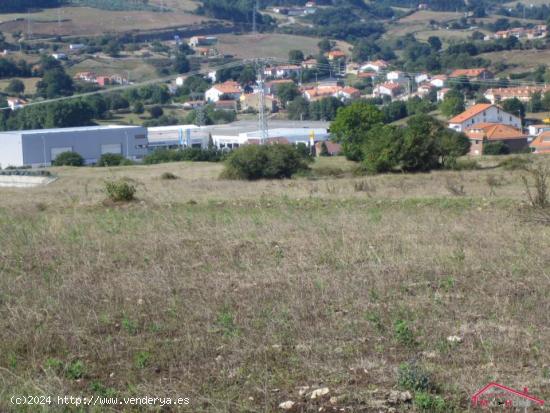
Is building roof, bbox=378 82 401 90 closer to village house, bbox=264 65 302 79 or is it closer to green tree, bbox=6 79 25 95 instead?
village house, bbox=264 65 302 79

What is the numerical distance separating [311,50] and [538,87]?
48.0 m

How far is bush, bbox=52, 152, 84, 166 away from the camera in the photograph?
124 ft

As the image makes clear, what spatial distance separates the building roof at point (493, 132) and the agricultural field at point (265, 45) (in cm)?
5362

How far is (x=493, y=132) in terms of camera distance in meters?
42.4

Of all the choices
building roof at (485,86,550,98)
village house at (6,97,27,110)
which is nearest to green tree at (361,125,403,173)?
building roof at (485,86,550,98)

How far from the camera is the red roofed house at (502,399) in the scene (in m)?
4.10

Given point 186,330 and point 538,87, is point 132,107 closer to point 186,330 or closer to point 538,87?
point 538,87

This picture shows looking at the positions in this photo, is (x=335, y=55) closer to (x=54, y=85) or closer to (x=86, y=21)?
(x=86, y=21)

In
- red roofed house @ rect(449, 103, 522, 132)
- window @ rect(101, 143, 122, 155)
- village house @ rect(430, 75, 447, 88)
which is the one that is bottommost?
window @ rect(101, 143, 122, 155)

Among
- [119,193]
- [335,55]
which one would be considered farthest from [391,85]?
[119,193]

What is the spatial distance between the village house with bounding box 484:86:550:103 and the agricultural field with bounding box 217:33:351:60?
36.8m

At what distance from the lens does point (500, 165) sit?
25.0m

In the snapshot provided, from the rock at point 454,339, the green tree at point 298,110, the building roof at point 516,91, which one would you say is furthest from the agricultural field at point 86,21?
the rock at point 454,339

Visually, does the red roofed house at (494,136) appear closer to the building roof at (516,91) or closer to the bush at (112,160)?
the bush at (112,160)
